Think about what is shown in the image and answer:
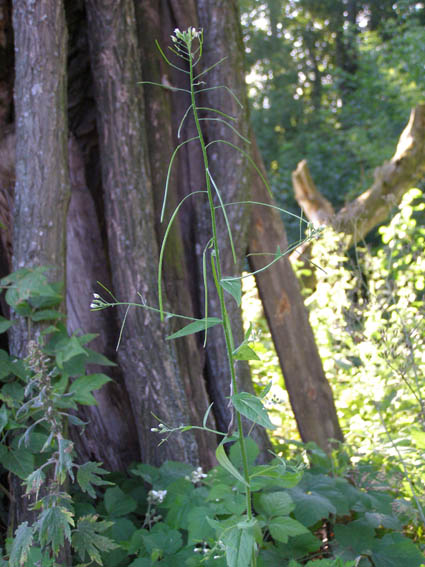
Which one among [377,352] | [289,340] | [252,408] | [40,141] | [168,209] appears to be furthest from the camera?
[289,340]

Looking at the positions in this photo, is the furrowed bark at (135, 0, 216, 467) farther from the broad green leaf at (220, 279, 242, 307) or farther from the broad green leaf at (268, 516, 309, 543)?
the broad green leaf at (220, 279, 242, 307)

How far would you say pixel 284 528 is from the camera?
71.4 inches

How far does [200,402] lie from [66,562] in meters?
1.04

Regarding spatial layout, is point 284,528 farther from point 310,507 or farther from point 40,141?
point 40,141

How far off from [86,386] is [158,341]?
1.90 ft

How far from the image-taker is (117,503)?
7.20ft

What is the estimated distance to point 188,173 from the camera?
313 centimetres

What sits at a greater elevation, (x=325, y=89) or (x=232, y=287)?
(x=325, y=89)

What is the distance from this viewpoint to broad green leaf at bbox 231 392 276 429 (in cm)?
113

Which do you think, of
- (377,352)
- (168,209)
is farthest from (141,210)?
(377,352)

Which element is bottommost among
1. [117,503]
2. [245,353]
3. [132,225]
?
[117,503]

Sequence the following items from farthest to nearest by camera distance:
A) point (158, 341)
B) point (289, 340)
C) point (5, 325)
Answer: point (289, 340) → point (158, 341) → point (5, 325)

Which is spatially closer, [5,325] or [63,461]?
[63,461]

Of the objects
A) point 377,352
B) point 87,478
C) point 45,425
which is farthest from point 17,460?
point 377,352
